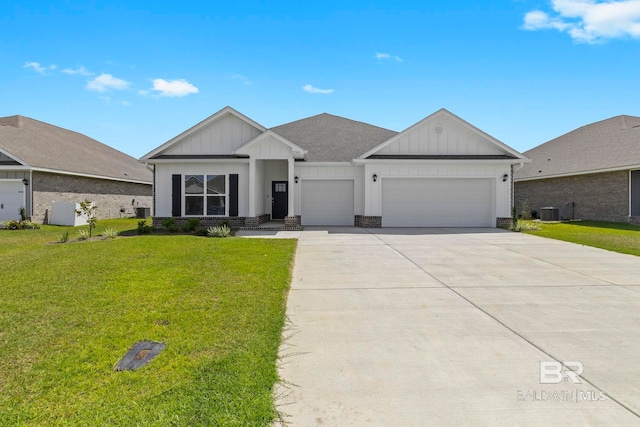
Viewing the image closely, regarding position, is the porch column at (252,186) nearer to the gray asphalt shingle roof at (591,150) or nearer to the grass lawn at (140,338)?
the grass lawn at (140,338)

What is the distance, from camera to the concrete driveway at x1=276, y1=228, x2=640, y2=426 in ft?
9.25

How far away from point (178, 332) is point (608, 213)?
897 inches

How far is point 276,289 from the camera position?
6.00 meters

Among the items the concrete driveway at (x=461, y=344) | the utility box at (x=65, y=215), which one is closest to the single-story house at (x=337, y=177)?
the utility box at (x=65, y=215)

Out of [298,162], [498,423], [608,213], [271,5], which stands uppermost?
[271,5]

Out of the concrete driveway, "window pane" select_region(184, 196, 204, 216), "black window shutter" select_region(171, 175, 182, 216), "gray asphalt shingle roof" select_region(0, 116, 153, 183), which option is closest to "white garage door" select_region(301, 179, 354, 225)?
"window pane" select_region(184, 196, 204, 216)

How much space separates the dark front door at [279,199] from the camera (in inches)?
724

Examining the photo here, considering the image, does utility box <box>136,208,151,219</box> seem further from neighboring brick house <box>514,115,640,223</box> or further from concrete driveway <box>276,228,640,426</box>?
neighboring brick house <box>514,115,640,223</box>

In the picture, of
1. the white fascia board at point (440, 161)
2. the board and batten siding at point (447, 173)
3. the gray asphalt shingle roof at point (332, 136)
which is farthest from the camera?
the gray asphalt shingle roof at point (332, 136)

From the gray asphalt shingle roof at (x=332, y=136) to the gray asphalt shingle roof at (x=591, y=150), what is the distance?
10.8m

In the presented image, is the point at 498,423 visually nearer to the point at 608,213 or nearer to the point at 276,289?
the point at 276,289

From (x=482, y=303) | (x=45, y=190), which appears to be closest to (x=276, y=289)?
(x=482, y=303)

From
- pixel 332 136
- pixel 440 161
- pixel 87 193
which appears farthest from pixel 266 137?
pixel 87 193
